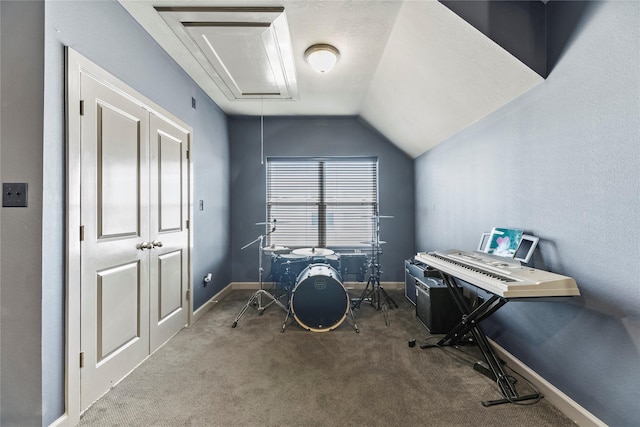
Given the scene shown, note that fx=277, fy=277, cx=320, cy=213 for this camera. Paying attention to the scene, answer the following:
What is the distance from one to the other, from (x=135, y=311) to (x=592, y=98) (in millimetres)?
3309

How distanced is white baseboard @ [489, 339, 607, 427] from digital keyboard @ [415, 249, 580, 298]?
67 cm

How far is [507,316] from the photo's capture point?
7.27ft

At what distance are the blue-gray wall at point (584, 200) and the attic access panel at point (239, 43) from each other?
6.26 ft

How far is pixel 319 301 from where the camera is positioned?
272 cm

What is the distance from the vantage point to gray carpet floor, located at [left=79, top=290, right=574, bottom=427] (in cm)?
164

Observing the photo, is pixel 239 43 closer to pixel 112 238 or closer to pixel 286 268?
pixel 112 238

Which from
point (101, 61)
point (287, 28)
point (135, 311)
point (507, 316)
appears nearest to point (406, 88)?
point (287, 28)

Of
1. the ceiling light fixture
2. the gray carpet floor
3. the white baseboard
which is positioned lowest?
the gray carpet floor

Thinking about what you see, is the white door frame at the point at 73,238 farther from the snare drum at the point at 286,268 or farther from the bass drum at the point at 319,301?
the snare drum at the point at 286,268

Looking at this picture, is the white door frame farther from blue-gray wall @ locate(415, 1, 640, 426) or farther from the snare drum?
blue-gray wall @ locate(415, 1, 640, 426)

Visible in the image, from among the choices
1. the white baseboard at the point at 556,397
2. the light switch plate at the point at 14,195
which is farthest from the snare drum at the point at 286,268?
the light switch plate at the point at 14,195

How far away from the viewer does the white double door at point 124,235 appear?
5.65 feet

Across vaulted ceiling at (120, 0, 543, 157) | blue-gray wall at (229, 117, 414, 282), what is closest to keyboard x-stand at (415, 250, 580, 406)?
vaulted ceiling at (120, 0, 543, 157)

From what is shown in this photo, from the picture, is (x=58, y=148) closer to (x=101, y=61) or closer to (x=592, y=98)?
(x=101, y=61)
